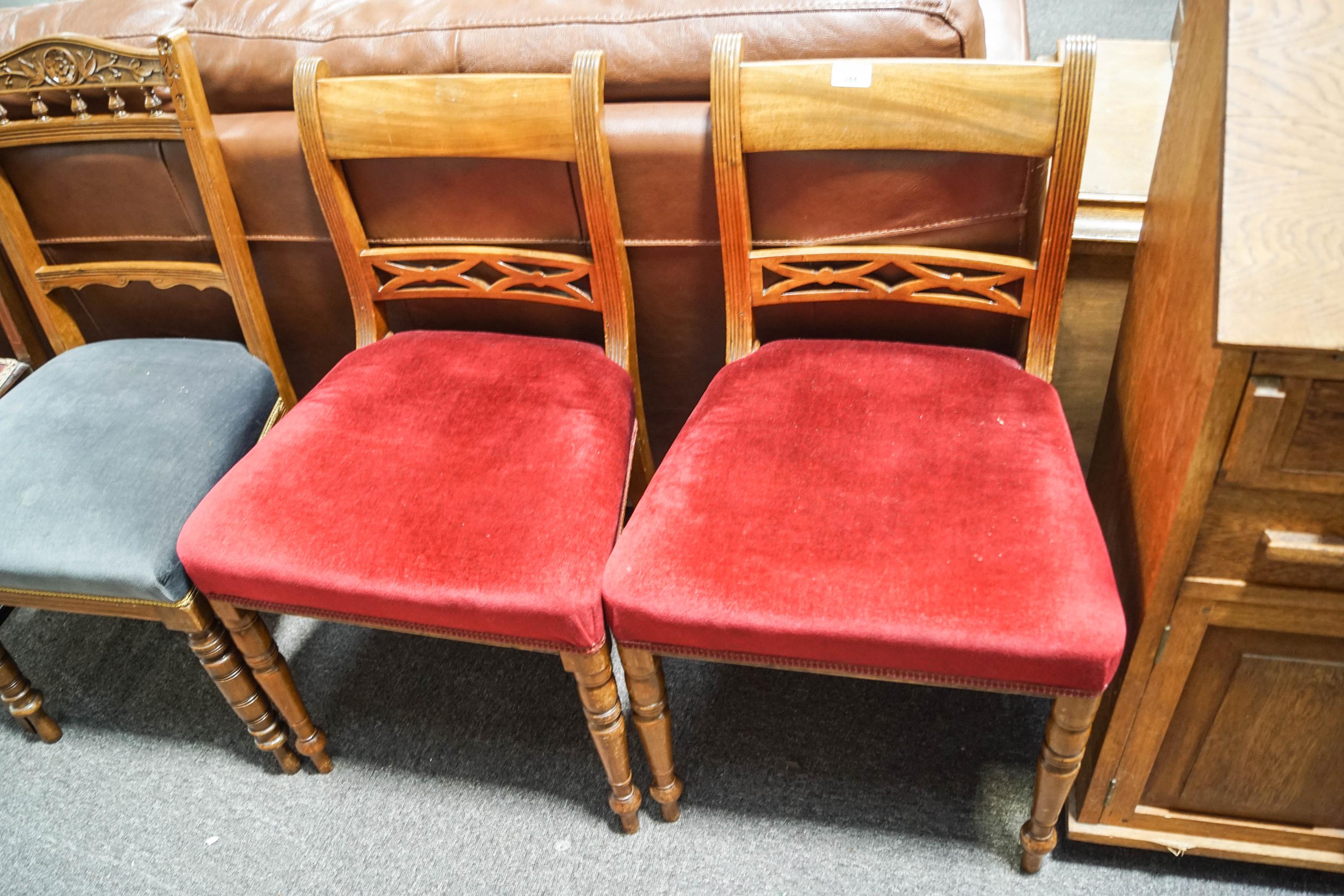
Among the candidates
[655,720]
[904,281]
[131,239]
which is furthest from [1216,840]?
[131,239]

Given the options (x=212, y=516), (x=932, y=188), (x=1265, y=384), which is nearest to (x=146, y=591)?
(x=212, y=516)

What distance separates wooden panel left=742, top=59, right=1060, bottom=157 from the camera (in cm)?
110

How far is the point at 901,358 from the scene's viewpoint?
124 centimetres

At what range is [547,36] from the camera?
1.29 m

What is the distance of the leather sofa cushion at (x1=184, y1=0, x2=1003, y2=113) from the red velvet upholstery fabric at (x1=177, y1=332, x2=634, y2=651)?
1.36ft

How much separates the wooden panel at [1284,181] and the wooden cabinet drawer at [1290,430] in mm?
46

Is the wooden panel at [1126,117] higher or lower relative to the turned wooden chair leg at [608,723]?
higher

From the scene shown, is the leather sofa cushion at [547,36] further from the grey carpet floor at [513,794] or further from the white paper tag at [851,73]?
the grey carpet floor at [513,794]

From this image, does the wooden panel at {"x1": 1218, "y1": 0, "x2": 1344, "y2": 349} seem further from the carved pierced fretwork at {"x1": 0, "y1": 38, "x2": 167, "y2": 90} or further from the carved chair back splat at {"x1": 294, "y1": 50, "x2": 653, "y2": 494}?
the carved pierced fretwork at {"x1": 0, "y1": 38, "x2": 167, "y2": 90}

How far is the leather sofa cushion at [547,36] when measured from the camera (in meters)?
1.19

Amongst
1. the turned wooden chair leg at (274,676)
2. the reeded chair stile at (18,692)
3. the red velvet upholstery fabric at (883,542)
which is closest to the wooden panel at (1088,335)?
the red velvet upholstery fabric at (883,542)

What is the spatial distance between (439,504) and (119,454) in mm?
489

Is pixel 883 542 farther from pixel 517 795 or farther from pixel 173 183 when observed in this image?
pixel 173 183

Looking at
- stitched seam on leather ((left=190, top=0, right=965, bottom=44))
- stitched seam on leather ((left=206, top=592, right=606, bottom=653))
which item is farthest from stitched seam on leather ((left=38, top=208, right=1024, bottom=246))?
stitched seam on leather ((left=206, top=592, right=606, bottom=653))
